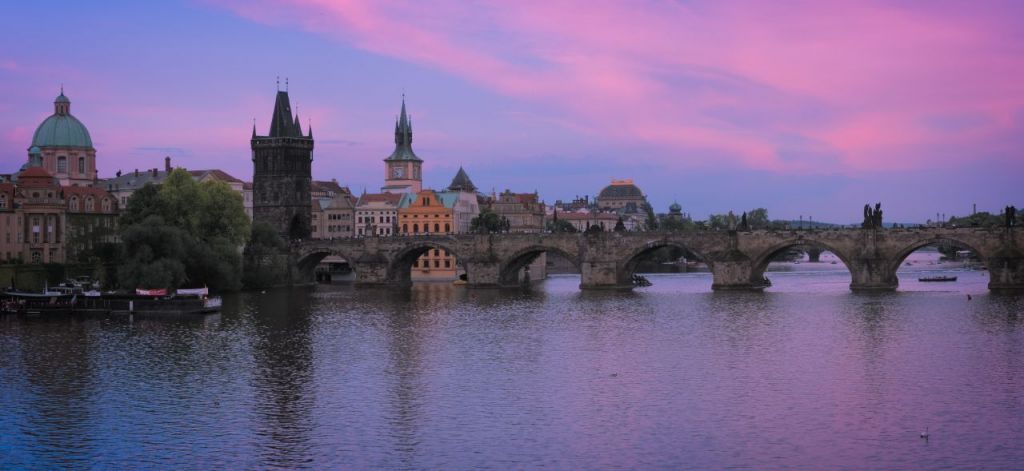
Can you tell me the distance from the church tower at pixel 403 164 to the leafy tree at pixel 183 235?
212ft

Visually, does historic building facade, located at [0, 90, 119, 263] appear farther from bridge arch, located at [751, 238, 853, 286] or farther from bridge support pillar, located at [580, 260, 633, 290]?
bridge arch, located at [751, 238, 853, 286]

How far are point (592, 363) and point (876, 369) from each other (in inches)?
443

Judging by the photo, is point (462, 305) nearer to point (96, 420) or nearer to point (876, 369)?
point (876, 369)

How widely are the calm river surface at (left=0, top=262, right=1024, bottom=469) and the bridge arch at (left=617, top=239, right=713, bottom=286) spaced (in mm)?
23831

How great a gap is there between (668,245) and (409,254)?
28.1 metres

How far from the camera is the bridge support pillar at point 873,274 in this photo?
292ft

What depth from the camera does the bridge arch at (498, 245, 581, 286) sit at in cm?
10188

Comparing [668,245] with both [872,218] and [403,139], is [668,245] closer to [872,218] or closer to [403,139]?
[872,218]

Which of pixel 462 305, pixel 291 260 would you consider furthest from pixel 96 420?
pixel 291 260

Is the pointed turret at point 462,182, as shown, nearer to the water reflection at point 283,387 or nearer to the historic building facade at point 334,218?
the historic building facade at point 334,218

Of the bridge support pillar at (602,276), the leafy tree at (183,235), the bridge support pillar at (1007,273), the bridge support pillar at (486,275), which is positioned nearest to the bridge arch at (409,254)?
the bridge support pillar at (486,275)

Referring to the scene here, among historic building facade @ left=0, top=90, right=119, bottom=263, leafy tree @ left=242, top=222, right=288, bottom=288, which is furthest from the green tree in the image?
historic building facade @ left=0, top=90, right=119, bottom=263

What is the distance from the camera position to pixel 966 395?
40.6 metres

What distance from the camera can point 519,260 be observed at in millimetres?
108250
